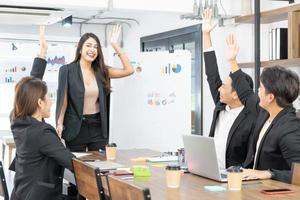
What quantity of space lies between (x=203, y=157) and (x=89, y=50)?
184 centimetres

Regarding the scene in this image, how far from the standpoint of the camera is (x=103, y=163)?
121 inches

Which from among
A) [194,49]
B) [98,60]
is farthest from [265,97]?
[194,49]

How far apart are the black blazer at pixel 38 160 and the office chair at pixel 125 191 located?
0.73 meters

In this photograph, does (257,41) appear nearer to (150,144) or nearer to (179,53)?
(179,53)

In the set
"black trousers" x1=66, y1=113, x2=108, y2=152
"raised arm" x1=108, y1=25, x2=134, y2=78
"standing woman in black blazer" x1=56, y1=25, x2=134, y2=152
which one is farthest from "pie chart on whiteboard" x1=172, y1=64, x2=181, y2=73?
"black trousers" x1=66, y1=113, x2=108, y2=152

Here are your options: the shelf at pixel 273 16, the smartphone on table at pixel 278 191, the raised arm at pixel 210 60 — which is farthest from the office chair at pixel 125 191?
the shelf at pixel 273 16

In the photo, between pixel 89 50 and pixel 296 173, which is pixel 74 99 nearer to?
pixel 89 50

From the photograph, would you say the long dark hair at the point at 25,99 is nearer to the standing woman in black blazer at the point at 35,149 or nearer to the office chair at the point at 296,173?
the standing woman in black blazer at the point at 35,149

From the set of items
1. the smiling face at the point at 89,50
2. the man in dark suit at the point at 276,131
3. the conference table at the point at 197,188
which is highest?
the smiling face at the point at 89,50

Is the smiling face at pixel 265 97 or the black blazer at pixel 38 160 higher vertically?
the smiling face at pixel 265 97

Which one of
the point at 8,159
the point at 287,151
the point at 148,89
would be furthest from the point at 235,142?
the point at 8,159

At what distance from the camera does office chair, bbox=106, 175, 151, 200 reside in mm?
1801

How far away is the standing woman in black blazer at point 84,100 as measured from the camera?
13.2ft

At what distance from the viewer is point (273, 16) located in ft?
16.2
